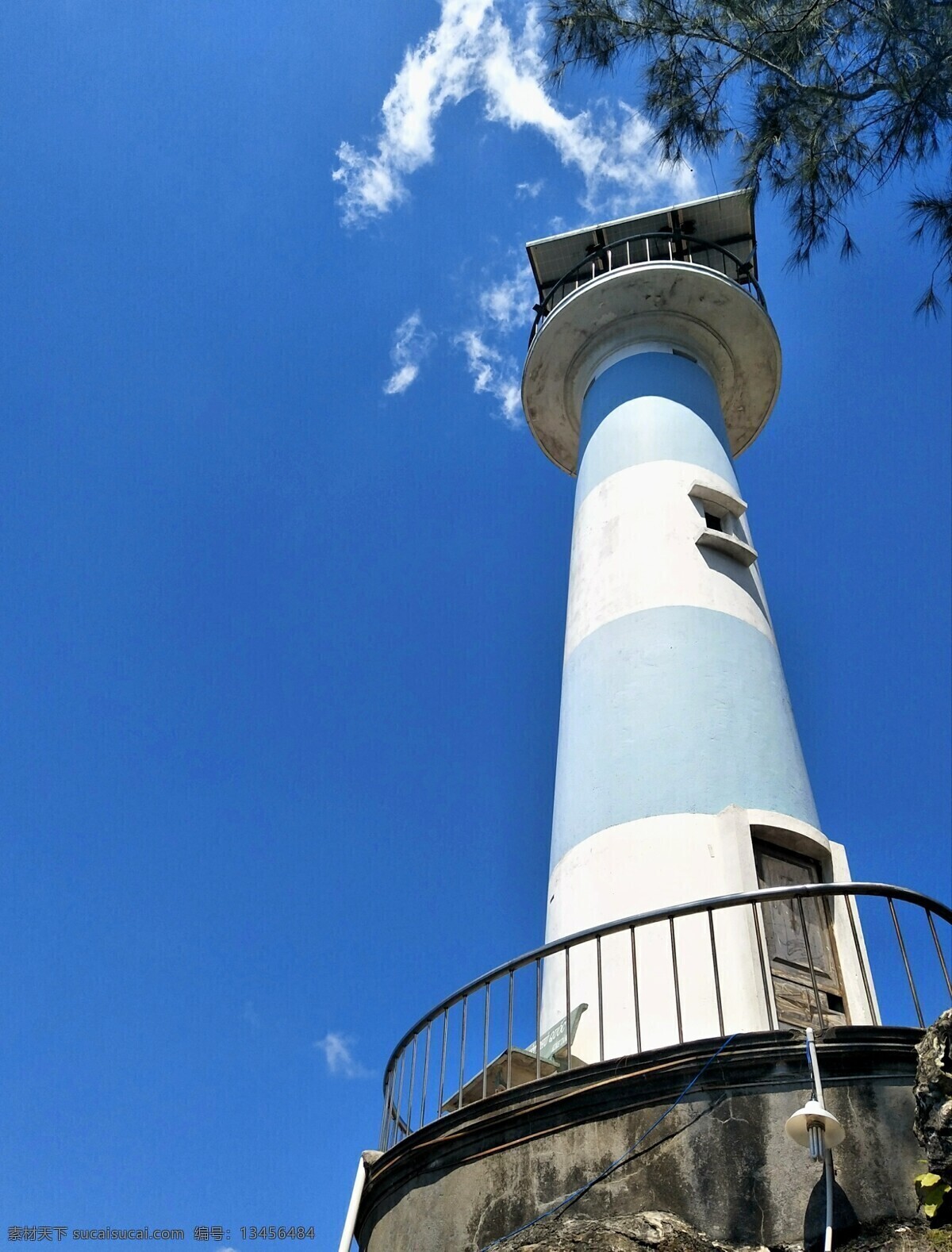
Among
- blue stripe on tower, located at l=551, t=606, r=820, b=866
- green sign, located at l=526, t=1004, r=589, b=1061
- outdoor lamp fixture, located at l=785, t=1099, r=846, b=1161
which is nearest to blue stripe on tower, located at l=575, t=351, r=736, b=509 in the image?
blue stripe on tower, located at l=551, t=606, r=820, b=866


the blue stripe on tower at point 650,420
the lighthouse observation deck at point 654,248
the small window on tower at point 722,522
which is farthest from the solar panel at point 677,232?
the small window on tower at point 722,522

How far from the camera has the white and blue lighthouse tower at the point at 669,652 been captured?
8242 mm

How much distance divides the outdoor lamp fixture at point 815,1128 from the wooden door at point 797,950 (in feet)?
7.95

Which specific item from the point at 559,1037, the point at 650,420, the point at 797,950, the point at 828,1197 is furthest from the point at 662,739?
the point at 650,420

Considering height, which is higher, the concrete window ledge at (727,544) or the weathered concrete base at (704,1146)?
the concrete window ledge at (727,544)

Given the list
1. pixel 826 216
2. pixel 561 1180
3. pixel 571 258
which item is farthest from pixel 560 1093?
pixel 571 258

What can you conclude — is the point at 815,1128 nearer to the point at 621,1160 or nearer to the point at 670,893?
the point at 621,1160

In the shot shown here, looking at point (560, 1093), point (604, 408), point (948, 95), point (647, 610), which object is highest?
point (604, 408)

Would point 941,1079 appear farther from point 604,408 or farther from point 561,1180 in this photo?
point 604,408

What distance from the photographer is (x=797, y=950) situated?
27.8 ft

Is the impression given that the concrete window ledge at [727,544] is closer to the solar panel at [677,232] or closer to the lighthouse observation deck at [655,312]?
the lighthouse observation deck at [655,312]

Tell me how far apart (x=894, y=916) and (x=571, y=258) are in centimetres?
1209

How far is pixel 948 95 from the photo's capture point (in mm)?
9086

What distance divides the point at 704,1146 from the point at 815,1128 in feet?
2.12
